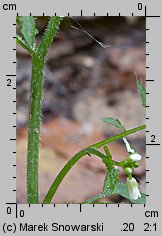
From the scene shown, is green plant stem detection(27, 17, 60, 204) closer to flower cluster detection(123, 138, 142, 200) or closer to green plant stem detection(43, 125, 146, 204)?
green plant stem detection(43, 125, 146, 204)

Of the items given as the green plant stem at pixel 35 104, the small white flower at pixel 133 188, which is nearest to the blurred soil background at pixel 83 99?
the green plant stem at pixel 35 104

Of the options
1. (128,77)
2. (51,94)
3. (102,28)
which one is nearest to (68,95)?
(51,94)

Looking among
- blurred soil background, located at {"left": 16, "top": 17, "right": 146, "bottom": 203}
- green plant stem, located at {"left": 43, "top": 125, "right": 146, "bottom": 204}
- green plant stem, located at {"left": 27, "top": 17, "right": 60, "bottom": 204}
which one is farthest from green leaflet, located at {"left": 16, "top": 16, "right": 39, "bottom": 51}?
blurred soil background, located at {"left": 16, "top": 17, "right": 146, "bottom": 203}

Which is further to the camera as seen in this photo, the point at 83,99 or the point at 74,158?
the point at 83,99

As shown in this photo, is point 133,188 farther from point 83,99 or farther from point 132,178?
point 83,99

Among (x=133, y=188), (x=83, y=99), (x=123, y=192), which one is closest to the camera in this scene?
(x=133, y=188)

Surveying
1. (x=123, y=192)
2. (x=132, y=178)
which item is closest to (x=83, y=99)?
(x=123, y=192)

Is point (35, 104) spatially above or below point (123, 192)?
above
